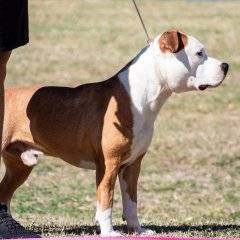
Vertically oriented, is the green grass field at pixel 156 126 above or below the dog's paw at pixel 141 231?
below

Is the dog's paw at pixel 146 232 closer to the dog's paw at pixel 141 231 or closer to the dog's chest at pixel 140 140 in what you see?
the dog's paw at pixel 141 231

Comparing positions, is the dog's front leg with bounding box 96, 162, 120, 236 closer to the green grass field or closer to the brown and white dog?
the brown and white dog

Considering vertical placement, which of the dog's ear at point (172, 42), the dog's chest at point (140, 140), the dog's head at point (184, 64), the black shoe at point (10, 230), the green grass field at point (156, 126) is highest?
the dog's ear at point (172, 42)

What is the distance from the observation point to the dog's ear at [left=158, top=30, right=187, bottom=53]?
21.1ft

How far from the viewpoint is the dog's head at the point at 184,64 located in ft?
21.2

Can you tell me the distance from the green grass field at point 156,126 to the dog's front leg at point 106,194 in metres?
0.51

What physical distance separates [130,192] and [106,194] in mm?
457

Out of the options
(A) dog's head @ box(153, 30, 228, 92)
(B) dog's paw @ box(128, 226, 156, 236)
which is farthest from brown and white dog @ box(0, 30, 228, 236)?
(B) dog's paw @ box(128, 226, 156, 236)

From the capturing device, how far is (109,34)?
22297mm

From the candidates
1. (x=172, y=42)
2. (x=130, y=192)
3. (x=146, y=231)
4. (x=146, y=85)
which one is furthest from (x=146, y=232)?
(x=172, y=42)

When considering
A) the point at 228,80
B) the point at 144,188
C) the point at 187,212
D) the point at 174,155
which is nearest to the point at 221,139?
the point at 174,155

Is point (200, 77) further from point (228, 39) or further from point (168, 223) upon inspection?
point (228, 39)

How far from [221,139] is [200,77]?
6616 mm

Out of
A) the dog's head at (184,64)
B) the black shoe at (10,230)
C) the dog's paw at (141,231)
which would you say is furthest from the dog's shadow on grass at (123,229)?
the dog's head at (184,64)
